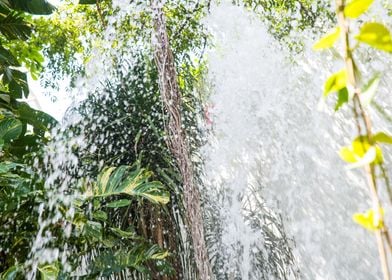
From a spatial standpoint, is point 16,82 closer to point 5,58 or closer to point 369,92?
point 5,58

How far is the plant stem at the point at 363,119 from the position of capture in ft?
0.70

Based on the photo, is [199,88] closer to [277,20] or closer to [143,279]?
[277,20]

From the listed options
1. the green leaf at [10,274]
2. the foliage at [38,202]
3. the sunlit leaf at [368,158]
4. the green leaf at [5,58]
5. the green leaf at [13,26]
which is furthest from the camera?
the green leaf at [13,26]

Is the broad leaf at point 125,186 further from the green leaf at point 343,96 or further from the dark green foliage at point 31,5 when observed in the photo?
the green leaf at point 343,96

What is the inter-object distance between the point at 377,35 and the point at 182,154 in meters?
1.54

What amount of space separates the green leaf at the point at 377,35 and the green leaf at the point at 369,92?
18mm

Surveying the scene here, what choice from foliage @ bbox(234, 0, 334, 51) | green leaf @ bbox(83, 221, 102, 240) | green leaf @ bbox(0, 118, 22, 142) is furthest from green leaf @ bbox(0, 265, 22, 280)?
foliage @ bbox(234, 0, 334, 51)

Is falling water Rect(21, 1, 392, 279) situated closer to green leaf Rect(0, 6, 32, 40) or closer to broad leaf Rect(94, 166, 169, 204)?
broad leaf Rect(94, 166, 169, 204)

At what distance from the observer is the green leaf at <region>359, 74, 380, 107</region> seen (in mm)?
219

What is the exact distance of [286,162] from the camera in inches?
89.0

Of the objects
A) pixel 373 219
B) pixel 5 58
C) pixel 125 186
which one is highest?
pixel 5 58

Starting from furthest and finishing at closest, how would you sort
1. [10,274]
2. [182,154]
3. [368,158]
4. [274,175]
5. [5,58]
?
[274,175] → [182,154] → [5,58] → [10,274] → [368,158]

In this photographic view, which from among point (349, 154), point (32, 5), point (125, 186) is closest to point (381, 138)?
point (349, 154)

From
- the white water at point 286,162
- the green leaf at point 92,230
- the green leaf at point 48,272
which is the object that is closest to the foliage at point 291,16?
the white water at point 286,162
